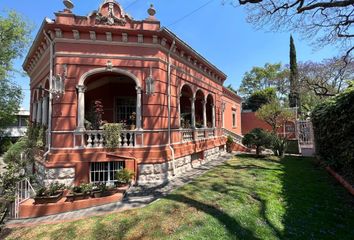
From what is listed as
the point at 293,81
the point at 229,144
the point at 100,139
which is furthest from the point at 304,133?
the point at 100,139

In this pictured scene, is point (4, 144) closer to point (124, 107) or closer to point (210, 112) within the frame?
point (124, 107)

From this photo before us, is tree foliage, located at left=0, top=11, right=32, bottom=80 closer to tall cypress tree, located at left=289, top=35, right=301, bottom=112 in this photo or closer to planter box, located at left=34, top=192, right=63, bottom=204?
planter box, located at left=34, top=192, right=63, bottom=204

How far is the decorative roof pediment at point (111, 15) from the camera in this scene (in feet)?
28.4

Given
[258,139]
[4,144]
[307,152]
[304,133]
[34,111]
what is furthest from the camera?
[4,144]

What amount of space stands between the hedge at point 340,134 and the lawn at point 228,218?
109cm

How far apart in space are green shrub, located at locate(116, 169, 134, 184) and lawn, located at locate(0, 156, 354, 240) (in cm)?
184

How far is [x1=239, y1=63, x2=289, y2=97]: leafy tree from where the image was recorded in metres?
36.6

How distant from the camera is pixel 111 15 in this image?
8.73 meters

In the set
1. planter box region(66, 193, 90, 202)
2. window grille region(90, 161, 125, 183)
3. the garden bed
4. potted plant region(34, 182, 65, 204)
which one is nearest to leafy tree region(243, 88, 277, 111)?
window grille region(90, 161, 125, 183)

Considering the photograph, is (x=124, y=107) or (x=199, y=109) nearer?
(x=124, y=107)

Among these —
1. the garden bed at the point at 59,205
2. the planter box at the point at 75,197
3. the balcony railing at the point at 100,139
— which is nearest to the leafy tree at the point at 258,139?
the balcony railing at the point at 100,139

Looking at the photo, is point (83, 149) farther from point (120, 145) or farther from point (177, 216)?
point (177, 216)

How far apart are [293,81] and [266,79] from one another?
14.5 m

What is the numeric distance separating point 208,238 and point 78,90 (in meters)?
6.73
